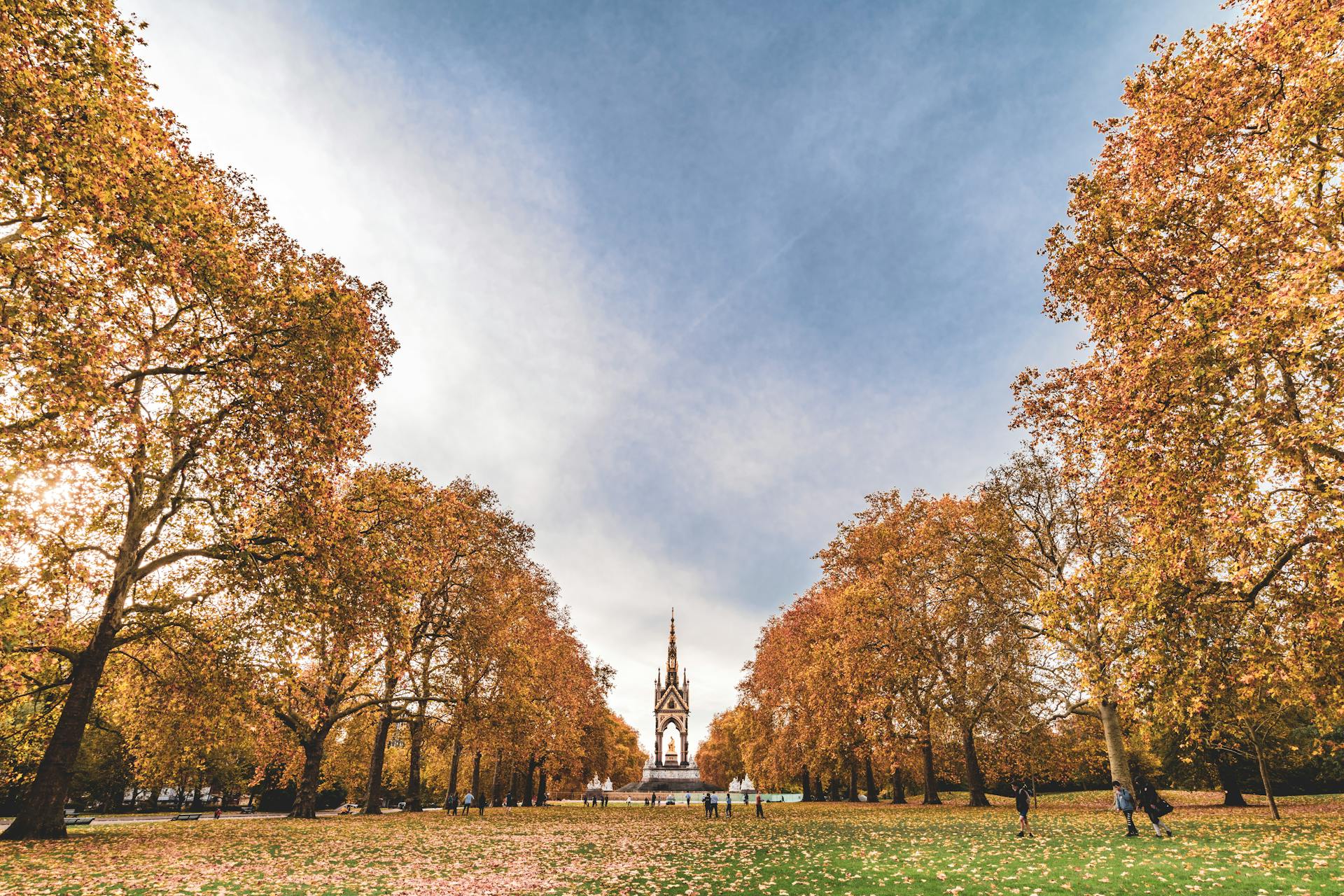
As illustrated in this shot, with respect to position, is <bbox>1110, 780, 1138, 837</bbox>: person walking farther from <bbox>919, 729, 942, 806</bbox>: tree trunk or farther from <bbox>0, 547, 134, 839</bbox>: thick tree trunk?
<bbox>0, 547, 134, 839</bbox>: thick tree trunk

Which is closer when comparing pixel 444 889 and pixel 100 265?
pixel 444 889

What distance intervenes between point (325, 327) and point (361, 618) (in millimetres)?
8481

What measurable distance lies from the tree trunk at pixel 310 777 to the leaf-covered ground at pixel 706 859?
15.7ft

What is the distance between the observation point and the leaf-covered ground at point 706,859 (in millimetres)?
11242

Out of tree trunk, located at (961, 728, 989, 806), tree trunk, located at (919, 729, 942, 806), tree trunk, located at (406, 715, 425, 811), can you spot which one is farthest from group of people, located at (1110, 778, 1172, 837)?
tree trunk, located at (406, 715, 425, 811)

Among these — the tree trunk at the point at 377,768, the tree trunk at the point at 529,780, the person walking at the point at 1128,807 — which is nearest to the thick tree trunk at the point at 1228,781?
the person walking at the point at 1128,807

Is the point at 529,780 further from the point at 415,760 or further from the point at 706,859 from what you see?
the point at 706,859

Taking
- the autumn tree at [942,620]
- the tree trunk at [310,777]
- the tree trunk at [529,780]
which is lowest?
the tree trunk at [529,780]

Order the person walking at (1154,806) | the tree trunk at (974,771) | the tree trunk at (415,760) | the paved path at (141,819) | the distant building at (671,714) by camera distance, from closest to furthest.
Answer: the person walking at (1154,806) → the paved path at (141,819) → the tree trunk at (415,760) → the tree trunk at (974,771) → the distant building at (671,714)

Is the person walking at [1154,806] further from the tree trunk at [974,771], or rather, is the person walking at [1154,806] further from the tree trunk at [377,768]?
the tree trunk at [377,768]

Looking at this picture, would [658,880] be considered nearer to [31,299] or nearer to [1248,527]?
[1248,527]

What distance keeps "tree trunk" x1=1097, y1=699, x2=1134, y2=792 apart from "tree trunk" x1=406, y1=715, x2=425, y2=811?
106 ft

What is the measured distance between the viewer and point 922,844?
18109mm

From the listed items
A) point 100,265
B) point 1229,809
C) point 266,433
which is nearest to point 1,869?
point 266,433
